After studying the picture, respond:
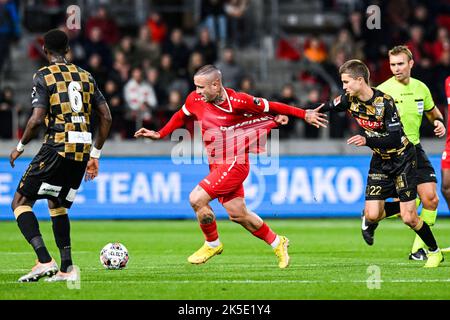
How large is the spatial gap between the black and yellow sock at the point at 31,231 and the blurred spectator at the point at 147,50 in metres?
12.8

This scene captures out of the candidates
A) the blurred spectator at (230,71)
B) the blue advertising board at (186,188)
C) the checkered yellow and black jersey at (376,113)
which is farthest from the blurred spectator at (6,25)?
the checkered yellow and black jersey at (376,113)

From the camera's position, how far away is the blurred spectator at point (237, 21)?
23.3 m

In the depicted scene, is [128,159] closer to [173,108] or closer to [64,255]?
[173,108]

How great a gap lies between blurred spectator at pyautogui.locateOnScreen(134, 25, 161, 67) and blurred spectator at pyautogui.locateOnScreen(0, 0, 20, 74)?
8.91ft

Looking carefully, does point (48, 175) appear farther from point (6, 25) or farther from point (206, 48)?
point (6, 25)

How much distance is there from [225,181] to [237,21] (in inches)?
516

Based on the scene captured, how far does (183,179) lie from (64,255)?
952cm

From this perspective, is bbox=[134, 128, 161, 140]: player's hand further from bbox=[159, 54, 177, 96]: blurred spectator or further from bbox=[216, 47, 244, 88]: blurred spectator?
bbox=[159, 54, 177, 96]: blurred spectator

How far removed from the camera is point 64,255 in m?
9.99

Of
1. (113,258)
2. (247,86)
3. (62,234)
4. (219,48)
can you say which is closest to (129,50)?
(219,48)

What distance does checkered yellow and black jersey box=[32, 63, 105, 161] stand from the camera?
31.9 feet

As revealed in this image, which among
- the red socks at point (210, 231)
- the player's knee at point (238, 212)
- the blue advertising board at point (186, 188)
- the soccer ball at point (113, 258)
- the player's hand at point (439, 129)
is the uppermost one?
the player's hand at point (439, 129)

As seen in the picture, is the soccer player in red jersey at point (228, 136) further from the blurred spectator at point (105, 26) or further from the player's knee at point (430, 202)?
the blurred spectator at point (105, 26)

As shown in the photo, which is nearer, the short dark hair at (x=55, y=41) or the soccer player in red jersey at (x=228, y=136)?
the short dark hair at (x=55, y=41)
